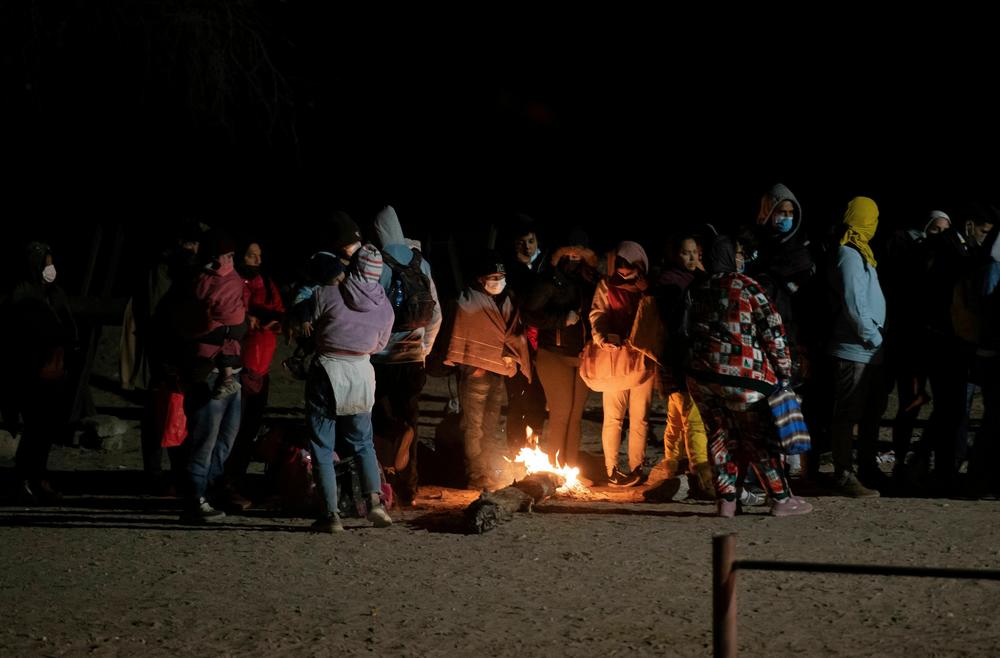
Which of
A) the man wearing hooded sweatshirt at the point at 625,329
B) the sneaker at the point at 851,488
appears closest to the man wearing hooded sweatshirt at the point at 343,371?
the man wearing hooded sweatshirt at the point at 625,329

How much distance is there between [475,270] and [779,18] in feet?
Answer: 40.8

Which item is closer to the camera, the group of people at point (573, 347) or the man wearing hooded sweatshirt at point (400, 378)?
the group of people at point (573, 347)

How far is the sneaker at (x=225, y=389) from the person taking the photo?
8.49 meters

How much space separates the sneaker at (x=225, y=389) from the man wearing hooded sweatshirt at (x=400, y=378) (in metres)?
1.02

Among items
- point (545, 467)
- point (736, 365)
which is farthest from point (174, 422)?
point (736, 365)

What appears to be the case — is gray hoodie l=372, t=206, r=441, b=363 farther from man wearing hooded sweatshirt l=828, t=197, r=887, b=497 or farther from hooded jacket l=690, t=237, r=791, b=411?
man wearing hooded sweatshirt l=828, t=197, r=887, b=497

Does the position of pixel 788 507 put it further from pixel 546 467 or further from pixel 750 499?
pixel 546 467

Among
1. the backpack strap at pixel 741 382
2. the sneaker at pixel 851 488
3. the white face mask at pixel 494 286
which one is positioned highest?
the white face mask at pixel 494 286

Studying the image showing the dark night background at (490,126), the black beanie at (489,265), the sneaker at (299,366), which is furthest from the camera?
the dark night background at (490,126)

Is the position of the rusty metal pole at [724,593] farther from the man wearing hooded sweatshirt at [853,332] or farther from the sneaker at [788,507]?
the man wearing hooded sweatshirt at [853,332]

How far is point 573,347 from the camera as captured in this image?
9867mm

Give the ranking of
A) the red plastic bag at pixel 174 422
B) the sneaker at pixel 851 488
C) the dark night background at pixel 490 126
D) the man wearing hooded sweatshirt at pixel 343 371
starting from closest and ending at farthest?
1. the man wearing hooded sweatshirt at pixel 343 371
2. the red plastic bag at pixel 174 422
3. the sneaker at pixel 851 488
4. the dark night background at pixel 490 126

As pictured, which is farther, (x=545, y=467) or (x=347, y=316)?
(x=545, y=467)

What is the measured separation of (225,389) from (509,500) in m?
2.05
